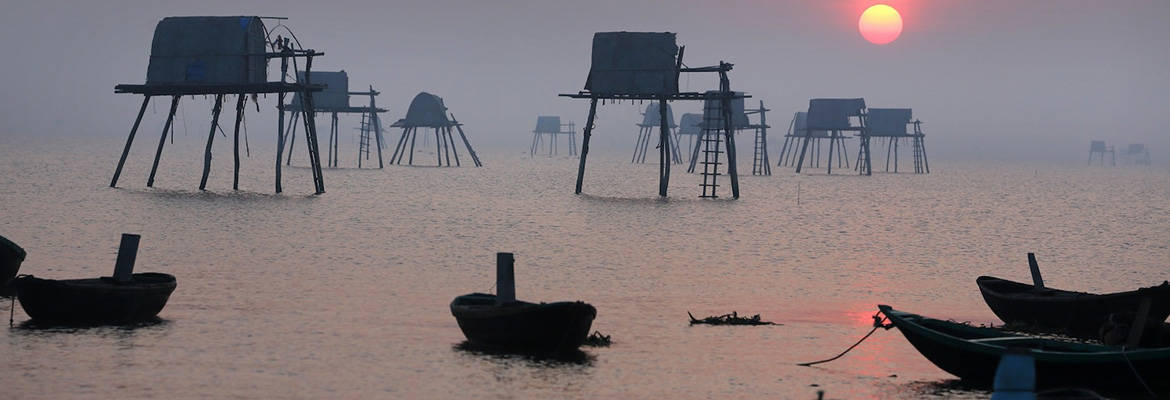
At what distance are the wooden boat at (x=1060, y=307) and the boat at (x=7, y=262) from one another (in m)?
15.6

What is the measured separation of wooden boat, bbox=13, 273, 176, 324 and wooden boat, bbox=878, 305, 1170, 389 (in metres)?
10.5

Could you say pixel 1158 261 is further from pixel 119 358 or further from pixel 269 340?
pixel 119 358

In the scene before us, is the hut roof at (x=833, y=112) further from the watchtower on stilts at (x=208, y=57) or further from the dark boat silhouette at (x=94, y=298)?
the dark boat silhouette at (x=94, y=298)

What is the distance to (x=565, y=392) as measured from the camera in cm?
1728

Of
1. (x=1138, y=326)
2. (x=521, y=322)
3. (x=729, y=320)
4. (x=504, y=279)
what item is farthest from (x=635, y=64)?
(x=1138, y=326)

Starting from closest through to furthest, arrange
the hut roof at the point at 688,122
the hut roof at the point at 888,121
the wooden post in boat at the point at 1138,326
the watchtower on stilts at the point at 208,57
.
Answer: the wooden post in boat at the point at 1138,326 → the watchtower on stilts at the point at 208,57 → the hut roof at the point at 888,121 → the hut roof at the point at 688,122

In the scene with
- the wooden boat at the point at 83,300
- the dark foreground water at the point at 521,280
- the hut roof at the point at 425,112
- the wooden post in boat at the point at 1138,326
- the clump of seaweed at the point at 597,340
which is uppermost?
the hut roof at the point at 425,112

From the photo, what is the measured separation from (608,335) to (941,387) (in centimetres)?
513

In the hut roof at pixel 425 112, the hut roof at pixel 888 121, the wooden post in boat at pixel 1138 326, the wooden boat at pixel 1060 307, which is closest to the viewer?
the wooden post in boat at pixel 1138 326

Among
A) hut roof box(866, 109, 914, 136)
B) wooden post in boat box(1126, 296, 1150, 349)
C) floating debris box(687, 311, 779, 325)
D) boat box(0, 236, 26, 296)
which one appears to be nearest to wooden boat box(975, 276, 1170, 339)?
wooden post in boat box(1126, 296, 1150, 349)

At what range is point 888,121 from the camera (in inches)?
4818

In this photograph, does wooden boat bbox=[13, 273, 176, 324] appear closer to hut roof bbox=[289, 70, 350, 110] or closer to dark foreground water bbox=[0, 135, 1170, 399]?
dark foreground water bbox=[0, 135, 1170, 399]

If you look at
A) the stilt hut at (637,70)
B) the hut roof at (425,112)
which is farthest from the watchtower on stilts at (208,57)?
the hut roof at (425,112)

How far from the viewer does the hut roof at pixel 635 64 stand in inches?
2100
